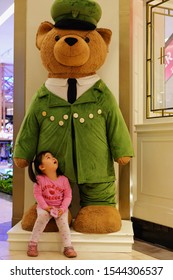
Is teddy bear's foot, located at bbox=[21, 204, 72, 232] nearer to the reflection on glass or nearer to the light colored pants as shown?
the light colored pants

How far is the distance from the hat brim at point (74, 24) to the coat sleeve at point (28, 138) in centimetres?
51

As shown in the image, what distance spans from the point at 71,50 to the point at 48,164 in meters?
0.70

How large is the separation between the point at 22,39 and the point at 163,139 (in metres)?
1.26

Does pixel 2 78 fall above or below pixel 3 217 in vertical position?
above

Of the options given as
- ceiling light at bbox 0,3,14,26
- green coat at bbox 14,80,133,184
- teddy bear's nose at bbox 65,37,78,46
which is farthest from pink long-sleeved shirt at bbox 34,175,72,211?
ceiling light at bbox 0,3,14,26

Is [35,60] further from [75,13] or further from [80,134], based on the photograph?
[80,134]

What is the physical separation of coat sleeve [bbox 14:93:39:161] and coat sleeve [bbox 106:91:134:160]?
470 mm

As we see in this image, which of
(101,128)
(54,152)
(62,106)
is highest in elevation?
(62,106)

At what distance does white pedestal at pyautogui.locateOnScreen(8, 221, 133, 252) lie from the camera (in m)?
2.07

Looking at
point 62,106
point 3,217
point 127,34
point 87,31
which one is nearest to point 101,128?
point 62,106

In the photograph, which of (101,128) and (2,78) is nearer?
(101,128)

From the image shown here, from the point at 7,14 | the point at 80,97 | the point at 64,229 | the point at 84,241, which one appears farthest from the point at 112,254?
the point at 7,14

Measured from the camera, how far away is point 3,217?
3.11 m
